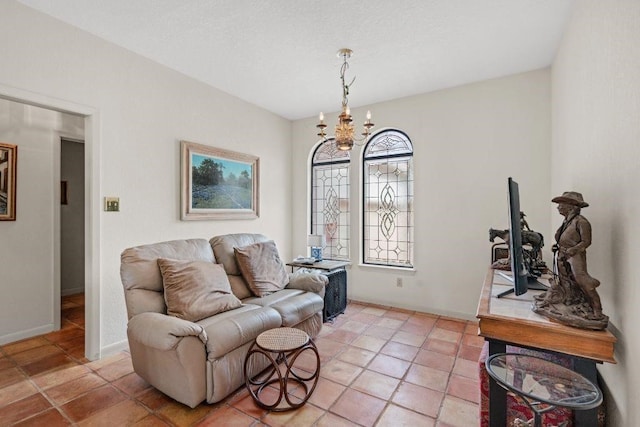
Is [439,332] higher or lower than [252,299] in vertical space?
lower

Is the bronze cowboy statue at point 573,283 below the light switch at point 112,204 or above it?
below

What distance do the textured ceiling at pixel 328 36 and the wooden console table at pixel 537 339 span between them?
215cm

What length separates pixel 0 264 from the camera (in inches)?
118

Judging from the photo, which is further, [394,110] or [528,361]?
[394,110]

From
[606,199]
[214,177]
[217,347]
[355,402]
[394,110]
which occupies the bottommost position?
[355,402]

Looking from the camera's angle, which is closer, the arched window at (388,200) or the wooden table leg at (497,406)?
the wooden table leg at (497,406)

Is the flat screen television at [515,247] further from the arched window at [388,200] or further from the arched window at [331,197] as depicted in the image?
the arched window at [331,197]

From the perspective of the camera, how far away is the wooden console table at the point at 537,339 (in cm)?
123

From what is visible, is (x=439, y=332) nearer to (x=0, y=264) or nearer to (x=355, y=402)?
(x=355, y=402)

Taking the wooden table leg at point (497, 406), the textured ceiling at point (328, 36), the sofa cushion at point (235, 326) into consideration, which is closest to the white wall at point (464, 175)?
the textured ceiling at point (328, 36)

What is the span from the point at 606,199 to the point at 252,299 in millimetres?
2632

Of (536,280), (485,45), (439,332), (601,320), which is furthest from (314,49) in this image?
(439,332)

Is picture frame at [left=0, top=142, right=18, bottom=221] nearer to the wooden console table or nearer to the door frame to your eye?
the door frame

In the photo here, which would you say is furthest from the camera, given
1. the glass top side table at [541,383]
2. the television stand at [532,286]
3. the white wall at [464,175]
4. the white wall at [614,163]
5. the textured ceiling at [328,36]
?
the white wall at [464,175]
